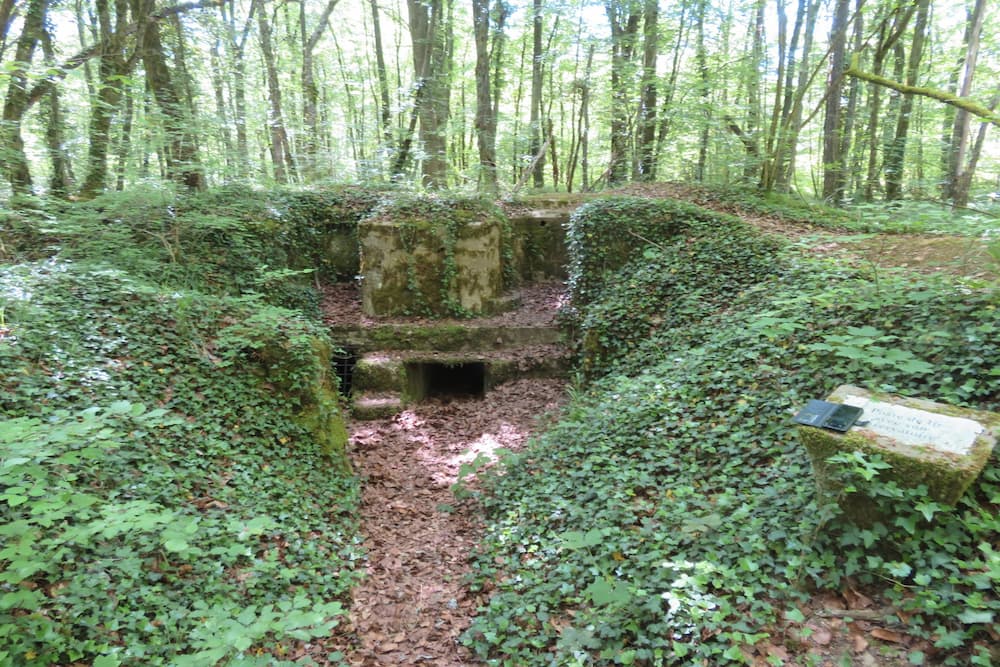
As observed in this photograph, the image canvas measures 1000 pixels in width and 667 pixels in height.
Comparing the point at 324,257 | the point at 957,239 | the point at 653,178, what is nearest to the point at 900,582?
the point at 957,239

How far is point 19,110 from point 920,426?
10971 millimetres

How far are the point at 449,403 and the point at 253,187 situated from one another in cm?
600

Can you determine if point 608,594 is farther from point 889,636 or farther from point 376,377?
point 376,377

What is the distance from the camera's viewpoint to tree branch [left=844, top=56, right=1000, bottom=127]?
14.4 feet

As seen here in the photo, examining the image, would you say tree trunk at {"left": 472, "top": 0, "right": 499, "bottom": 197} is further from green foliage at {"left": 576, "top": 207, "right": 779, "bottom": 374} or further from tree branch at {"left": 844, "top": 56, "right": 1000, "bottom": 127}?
tree branch at {"left": 844, "top": 56, "right": 1000, "bottom": 127}

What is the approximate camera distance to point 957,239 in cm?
632

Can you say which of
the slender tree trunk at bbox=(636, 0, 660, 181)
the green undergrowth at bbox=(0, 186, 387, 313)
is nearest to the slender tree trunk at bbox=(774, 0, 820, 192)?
the slender tree trunk at bbox=(636, 0, 660, 181)

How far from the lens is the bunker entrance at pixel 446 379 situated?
27.3 ft

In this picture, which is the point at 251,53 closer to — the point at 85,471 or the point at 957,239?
the point at 85,471

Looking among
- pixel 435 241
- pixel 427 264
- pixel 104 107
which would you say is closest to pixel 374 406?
pixel 427 264

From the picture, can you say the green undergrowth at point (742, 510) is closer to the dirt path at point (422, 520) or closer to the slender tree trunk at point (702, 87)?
the dirt path at point (422, 520)

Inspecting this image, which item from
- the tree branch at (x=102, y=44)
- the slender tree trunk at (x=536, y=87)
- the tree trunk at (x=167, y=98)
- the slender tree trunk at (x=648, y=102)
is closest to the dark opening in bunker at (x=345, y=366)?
the tree trunk at (x=167, y=98)

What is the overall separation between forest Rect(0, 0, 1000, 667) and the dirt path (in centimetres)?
4

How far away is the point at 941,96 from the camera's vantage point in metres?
5.29
